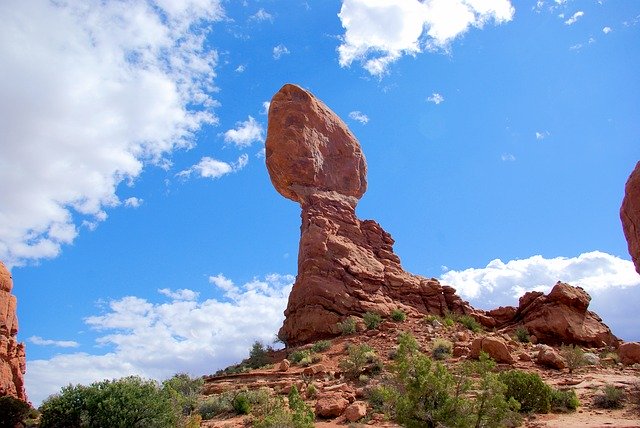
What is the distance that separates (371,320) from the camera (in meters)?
28.2

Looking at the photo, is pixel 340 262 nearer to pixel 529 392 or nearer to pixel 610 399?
pixel 529 392

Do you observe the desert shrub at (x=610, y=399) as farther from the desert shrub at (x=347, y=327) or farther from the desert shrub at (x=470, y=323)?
the desert shrub at (x=347, y=327)

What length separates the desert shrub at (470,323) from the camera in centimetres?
2911

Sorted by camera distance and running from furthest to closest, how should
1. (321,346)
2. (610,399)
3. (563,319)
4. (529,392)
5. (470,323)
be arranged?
(470,323), (563,319), (321,346), (529,392), (610,399)

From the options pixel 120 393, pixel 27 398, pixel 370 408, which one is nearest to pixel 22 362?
pixel 27 398

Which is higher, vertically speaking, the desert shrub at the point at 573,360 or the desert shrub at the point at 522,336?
the desert shrub at the point at 522,336

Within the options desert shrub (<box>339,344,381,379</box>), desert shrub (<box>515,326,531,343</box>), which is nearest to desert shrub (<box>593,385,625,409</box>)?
desert shrub (<box>339,344,381,379</box>)

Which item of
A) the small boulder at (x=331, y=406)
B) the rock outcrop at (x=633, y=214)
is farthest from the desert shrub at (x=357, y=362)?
the rock outcrop at (x=633, y=214)

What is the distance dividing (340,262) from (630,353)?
1503cm

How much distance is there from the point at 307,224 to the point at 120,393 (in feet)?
58.4

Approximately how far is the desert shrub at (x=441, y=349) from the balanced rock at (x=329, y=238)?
19.4 feet

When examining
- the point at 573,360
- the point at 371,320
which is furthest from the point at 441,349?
the point at 371,320

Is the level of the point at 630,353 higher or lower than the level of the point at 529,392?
higher

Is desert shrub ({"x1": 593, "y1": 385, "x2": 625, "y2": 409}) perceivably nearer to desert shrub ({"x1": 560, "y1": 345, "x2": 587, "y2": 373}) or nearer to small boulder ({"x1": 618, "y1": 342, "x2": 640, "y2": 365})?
desert shrub ({"x1": 560, "y1": 345, "x2": 587, "y2": 373})
